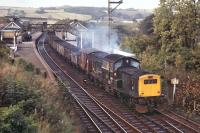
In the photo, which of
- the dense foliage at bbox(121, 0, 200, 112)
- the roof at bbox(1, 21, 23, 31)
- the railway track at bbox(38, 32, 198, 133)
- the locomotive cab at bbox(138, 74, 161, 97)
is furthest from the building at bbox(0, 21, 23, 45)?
the locomotive cab at bbox(138, 74, 161, 97)

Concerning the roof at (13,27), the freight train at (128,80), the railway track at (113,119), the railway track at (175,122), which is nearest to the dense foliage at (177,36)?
the freight train at (128,80)

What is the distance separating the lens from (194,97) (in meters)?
25.3

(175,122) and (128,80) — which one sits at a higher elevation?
(128,80)

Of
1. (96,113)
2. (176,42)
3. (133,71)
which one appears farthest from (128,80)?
(176,42)

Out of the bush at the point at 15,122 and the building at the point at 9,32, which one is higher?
the building at the point at 9,32

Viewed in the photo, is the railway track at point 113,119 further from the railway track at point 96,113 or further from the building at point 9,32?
the building at point 9,32

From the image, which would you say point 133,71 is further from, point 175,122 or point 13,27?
point 13,27

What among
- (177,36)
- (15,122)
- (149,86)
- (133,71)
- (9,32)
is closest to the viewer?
(15,122)

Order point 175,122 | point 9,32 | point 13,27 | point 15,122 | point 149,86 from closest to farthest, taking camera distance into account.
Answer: point 15,122, point 175,122, point 149,86, point 13,27, point 9,32

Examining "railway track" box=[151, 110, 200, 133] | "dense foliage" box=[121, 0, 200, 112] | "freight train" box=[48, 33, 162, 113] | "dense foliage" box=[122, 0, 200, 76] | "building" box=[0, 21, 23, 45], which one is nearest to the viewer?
"railway track" box=[151, 110, 200, 133]

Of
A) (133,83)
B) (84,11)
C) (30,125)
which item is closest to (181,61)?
(133,83)

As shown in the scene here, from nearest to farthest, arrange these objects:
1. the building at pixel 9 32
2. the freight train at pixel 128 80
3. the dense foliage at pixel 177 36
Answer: the freight train at pixel 128 80
the dense foliage at pixel 177 36
the building at pixel 9 32

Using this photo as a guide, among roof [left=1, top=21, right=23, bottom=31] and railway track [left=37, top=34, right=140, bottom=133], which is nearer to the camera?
railway track [left=37, top=34, right=140, bottom=133]

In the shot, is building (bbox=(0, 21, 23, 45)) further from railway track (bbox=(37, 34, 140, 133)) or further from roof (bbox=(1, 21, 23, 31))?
railway track (bbox=(37, 34, 140, 133))
